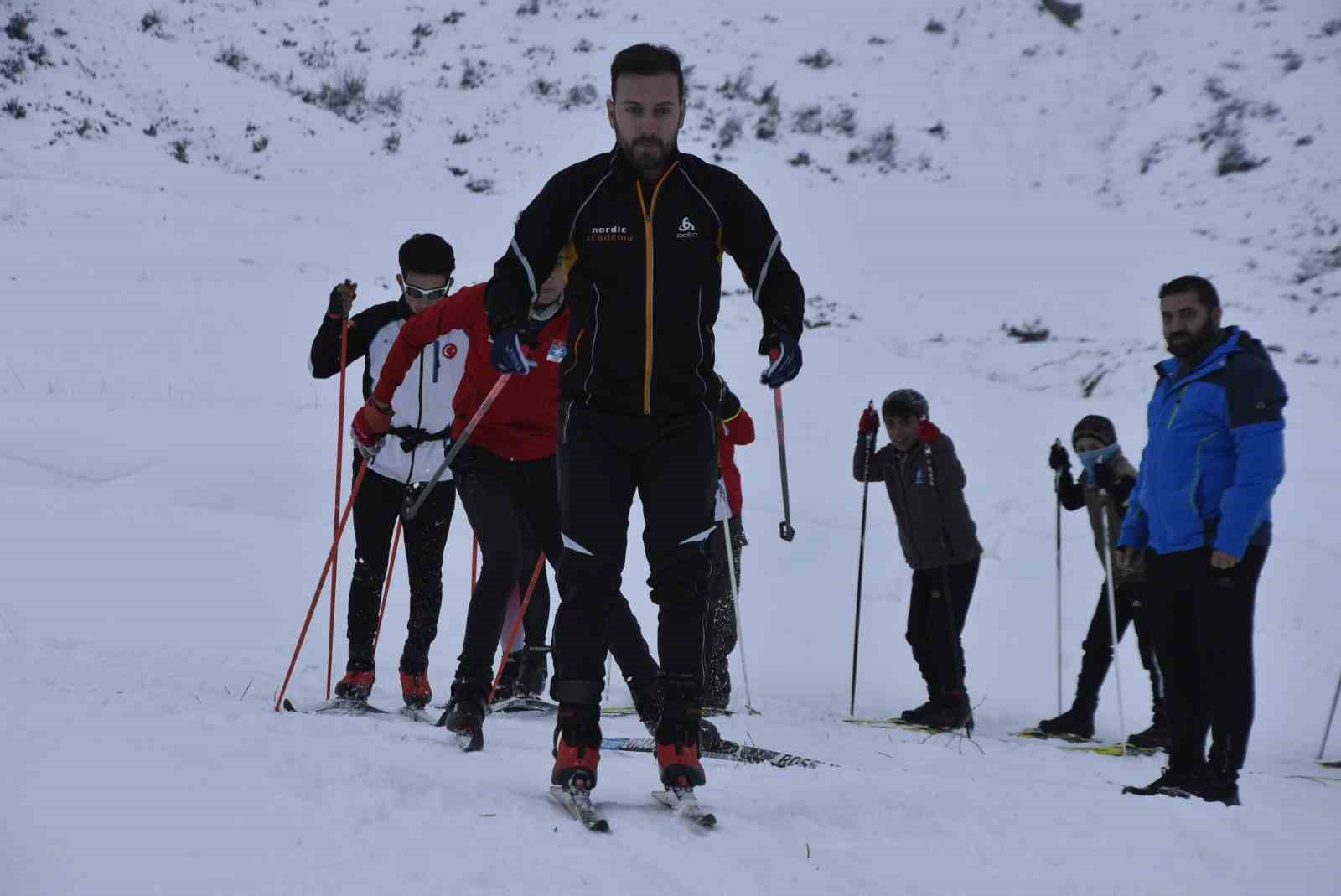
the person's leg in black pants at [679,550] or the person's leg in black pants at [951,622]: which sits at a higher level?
the person's leg in black pants at [679,550]

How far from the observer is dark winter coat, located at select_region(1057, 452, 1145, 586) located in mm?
6082

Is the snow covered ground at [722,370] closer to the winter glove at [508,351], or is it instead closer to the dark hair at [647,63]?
the winter glove at [508,351]

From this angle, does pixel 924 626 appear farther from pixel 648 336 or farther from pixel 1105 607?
pixel 648 336

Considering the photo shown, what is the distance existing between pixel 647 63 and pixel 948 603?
3870mm

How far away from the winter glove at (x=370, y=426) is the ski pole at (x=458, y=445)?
0.86 ft

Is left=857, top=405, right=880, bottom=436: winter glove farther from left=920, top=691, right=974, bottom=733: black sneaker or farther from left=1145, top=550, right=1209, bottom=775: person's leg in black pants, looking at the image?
left=1145, top=550, right=1209, bottom=775: person's leg in black pants

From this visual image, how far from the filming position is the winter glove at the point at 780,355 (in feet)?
10.3

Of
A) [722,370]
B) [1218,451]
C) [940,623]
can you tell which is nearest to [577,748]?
[1218,451]

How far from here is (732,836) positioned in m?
2.81

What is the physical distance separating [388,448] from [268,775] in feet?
7.84

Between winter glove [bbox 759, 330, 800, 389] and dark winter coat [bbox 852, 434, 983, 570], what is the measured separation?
3311mm

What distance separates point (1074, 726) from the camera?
603 cm

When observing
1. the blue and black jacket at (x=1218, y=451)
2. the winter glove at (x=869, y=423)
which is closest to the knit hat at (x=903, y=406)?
the winter glove at (x=869, y=423)

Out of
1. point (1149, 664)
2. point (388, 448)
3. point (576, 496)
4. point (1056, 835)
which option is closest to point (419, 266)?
point (388, 448)
